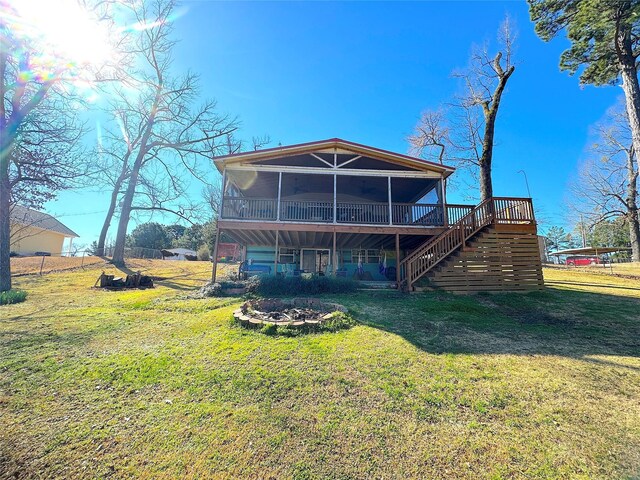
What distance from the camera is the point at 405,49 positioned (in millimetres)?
13742

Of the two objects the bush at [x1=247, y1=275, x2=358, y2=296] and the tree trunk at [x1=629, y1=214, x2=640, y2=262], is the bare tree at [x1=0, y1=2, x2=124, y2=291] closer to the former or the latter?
the bush at [x1=247, y1=275, x2=358, y2=296]

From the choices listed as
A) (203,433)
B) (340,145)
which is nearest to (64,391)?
(203,433)

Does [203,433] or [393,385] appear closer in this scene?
[203,433]

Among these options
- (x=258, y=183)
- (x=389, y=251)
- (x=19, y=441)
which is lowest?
(x=19, y=441)

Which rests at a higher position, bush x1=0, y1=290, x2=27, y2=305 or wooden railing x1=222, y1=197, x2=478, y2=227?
wooden railing x1=222, y1=197, x2=478, y2=227

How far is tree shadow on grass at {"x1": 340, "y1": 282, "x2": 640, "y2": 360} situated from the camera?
494 cm

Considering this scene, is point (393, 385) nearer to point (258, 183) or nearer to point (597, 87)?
point (258, 183)

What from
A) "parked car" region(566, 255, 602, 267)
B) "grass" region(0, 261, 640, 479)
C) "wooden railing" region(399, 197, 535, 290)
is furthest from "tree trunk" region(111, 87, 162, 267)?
"parked car" region(566, 255, 602, 267)

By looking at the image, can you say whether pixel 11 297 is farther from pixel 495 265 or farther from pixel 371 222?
pixel 495 265

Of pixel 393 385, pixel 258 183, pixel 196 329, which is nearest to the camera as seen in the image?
pixel 393 385

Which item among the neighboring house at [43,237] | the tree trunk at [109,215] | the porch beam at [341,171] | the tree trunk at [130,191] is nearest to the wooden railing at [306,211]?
the porch beam at [341,171]

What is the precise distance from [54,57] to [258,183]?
28.8 feet

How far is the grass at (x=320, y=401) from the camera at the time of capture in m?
2.38

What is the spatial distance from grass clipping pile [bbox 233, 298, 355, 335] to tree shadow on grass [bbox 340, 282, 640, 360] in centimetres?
65
